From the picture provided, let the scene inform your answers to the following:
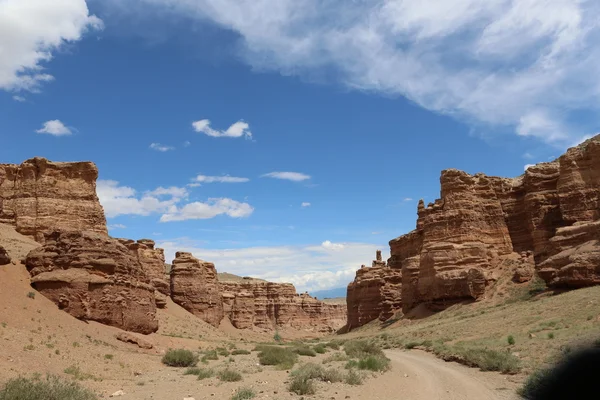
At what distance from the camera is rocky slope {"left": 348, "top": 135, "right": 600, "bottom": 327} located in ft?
145

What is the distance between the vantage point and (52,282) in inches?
975

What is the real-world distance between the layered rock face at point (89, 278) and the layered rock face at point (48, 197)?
20503mm

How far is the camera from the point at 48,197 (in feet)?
155

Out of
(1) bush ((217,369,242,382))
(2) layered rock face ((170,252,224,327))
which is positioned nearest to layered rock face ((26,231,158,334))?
(1) bush ((217,369,242,382))

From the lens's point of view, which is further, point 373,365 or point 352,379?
point 373,365

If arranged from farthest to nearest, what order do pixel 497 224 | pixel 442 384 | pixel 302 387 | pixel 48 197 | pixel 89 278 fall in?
pixel 497 224
pixel 48 197
pixel 89 278
pixel 442 384
pixel 302 387

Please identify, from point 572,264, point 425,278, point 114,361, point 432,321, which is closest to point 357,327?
point 425,278

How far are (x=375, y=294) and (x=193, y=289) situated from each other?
26.0 m

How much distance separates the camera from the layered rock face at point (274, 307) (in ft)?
275

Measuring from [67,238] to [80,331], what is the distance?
705 cm

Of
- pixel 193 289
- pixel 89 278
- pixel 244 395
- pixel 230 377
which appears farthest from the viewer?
pixel 193 289

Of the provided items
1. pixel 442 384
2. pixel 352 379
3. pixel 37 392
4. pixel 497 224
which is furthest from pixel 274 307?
pixel 37 392

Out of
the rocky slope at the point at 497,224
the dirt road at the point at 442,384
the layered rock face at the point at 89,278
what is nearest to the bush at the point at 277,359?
the dirt road at the point at 442,384

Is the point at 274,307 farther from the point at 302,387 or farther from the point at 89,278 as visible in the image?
the point at 302,387
